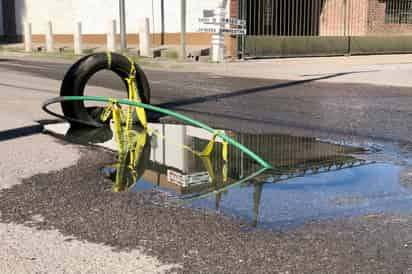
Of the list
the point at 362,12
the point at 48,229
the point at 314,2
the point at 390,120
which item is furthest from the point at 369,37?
the point at 48,229

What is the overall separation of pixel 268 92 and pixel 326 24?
57.9 ft

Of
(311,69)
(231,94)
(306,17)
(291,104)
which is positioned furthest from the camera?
(306,17)

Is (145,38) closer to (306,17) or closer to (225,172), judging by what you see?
(306,17)

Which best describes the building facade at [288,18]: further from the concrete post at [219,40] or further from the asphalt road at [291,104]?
the asphalt road at [291,104]

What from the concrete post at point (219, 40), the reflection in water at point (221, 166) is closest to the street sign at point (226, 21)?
the concrete post at point (219, 40)

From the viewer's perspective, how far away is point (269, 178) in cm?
612

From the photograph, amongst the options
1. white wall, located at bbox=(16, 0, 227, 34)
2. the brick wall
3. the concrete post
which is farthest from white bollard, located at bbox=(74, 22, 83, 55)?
the brick wall

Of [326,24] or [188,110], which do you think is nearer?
[188,110]

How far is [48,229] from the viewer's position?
4.57m

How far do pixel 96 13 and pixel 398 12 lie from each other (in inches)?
667

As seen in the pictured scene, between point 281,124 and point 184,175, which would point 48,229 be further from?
point 281,124

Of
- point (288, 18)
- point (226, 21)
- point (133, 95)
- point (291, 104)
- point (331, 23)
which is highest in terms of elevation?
point (288, 18)

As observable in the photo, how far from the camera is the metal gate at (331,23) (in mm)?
27494

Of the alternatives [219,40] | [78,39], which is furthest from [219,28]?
[78,39]
